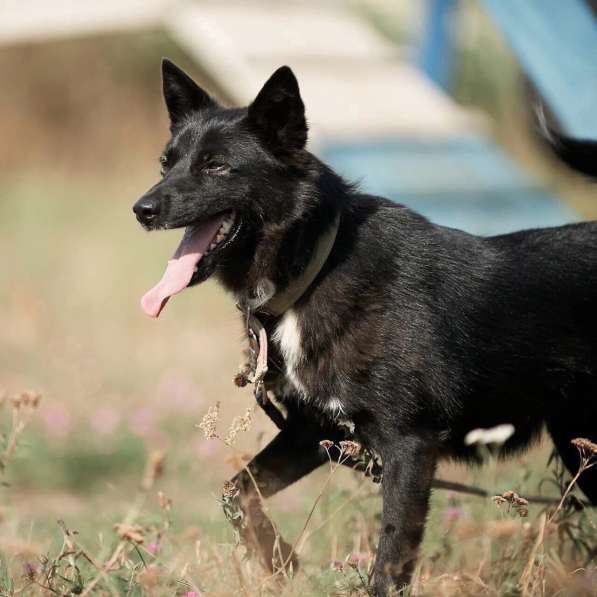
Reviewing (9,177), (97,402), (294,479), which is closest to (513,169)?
(97,402)

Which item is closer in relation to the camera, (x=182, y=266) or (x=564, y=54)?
(x=182, y=266)

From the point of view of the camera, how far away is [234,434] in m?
2.44

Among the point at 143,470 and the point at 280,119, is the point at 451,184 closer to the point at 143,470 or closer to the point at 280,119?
the point at 143,470

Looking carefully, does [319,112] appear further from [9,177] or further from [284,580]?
[9,177]

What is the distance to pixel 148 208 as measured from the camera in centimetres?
272

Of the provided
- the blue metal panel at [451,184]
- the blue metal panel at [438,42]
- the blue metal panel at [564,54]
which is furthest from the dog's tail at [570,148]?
the blue metal panel at [438,42]

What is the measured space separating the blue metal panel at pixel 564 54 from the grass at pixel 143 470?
142 cm

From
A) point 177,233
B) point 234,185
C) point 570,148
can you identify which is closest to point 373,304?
point 234,185

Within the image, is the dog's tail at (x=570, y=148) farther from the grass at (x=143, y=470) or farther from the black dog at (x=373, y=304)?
the grass at (x=143, y=470)

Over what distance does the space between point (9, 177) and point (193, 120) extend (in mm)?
8578

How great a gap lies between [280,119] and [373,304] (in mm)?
592

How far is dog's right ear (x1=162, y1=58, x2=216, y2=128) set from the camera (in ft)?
A: 10.3

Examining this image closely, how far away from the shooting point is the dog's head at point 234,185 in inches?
108

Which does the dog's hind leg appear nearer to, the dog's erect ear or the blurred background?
the blurred background
